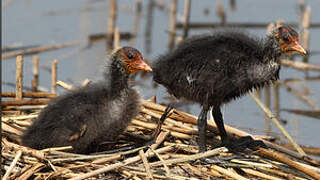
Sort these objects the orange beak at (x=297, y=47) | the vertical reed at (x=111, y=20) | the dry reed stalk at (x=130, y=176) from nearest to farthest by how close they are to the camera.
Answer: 1. the dry reed stalk at (x=130, y=176)
2. the orange beak at (x=297, y=47)
3. the vertical reed at (x=111, y=20)

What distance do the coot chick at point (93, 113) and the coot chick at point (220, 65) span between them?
27 centimetres

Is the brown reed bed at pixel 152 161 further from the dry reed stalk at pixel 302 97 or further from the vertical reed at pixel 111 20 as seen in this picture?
the vertical reed at pixel 111 20

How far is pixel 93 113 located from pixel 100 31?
28.4ft

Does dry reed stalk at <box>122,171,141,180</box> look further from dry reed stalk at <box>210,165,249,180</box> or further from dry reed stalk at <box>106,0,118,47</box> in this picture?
dry reed stalk at <box>106,0,118,47</box>

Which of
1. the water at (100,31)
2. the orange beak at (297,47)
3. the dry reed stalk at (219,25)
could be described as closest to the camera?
the orange beak at (297,47)

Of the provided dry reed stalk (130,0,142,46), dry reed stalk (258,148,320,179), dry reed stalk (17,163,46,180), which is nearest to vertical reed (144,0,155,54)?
dry reed stalk (130,0,142,46)

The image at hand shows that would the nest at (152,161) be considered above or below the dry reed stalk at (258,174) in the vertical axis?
above

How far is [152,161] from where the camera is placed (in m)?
5.18

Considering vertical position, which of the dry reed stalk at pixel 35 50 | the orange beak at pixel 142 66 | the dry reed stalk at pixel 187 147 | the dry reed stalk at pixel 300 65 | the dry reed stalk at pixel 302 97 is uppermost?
the orange beak at pixel 142 66

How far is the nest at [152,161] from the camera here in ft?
15.8

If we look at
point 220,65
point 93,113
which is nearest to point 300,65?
point 220,65

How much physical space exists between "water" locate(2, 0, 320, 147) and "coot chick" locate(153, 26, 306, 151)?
2487 mm

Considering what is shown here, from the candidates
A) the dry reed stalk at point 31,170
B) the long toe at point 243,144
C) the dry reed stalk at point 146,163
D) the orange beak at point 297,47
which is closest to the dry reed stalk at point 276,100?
the long toe at point 243,144

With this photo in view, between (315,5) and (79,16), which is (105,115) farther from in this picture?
(315,5)
